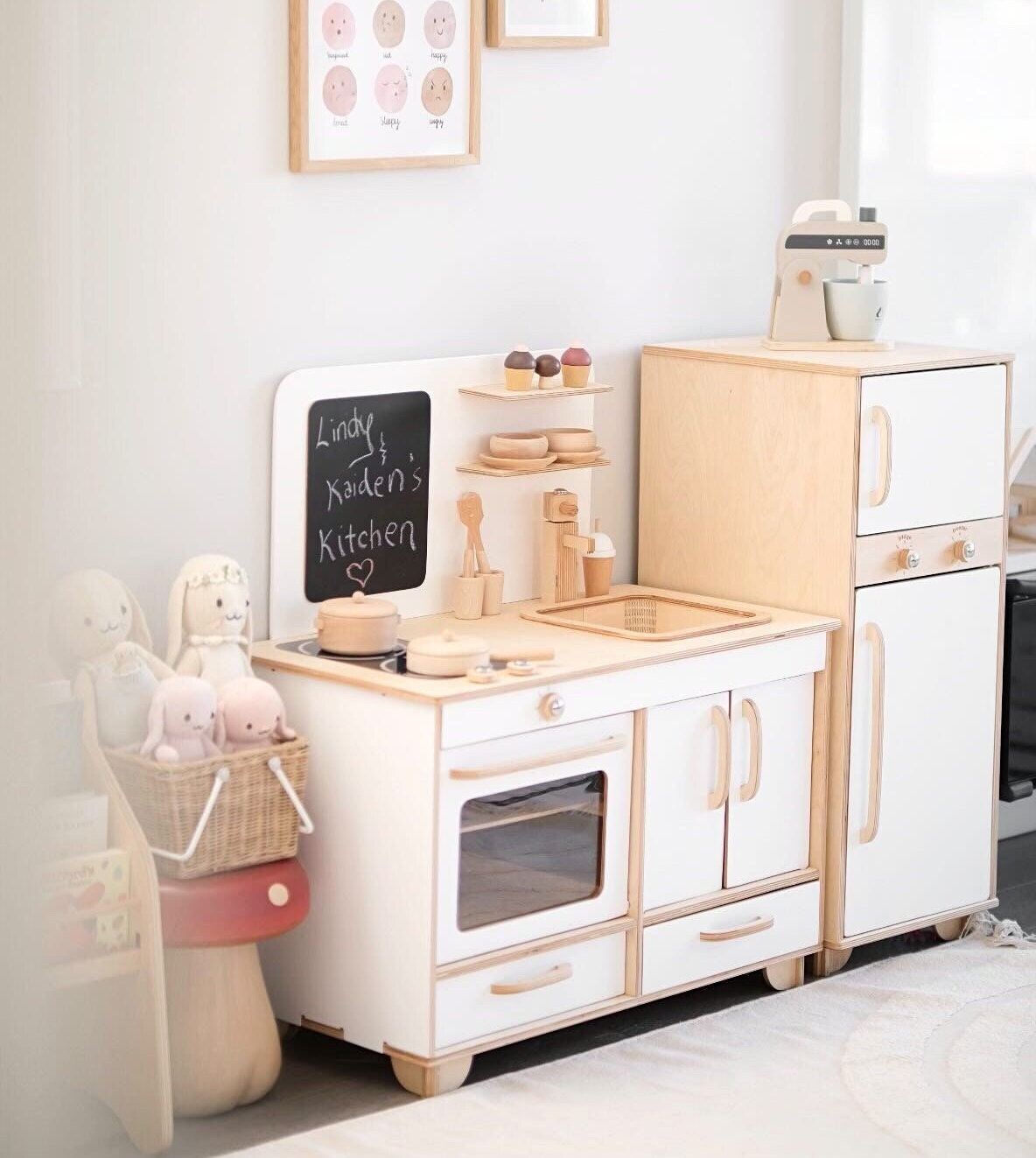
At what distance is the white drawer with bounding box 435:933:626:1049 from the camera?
8.19 ft

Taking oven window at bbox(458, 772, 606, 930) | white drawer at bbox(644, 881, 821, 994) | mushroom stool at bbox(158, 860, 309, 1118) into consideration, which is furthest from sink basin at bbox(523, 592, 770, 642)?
mushroom stool at bbox(158, 860, 309, 1118)

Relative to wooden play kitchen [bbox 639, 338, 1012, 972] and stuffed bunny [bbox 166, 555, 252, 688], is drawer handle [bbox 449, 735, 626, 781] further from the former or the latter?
wooden play kitchen [bbox 639, 338, 1012, 972]

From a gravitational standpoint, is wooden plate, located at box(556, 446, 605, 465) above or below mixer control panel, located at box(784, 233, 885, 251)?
below

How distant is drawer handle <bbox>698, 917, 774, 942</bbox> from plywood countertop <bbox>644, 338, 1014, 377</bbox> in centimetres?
88

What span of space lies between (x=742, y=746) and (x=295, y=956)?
30.1 inches

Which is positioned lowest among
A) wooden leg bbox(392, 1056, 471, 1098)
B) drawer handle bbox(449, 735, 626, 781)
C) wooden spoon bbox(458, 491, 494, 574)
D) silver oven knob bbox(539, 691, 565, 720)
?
wooden leg bbox(392, 1056, 471, 1098)

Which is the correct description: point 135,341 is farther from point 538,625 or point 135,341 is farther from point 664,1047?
point 664,1047

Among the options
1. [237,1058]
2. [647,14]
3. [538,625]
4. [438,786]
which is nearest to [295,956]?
[237,1058]

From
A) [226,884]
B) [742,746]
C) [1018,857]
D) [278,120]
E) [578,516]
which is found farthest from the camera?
[1018,857]

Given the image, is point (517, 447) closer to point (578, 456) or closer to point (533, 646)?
point (578, 456)

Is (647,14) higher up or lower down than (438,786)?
higher up

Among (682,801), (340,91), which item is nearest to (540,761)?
(682,801)

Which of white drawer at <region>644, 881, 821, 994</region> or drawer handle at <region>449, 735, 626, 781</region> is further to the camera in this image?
white drawer at <region>644, 881, 821, 994</region>

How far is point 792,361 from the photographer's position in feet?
9.71
